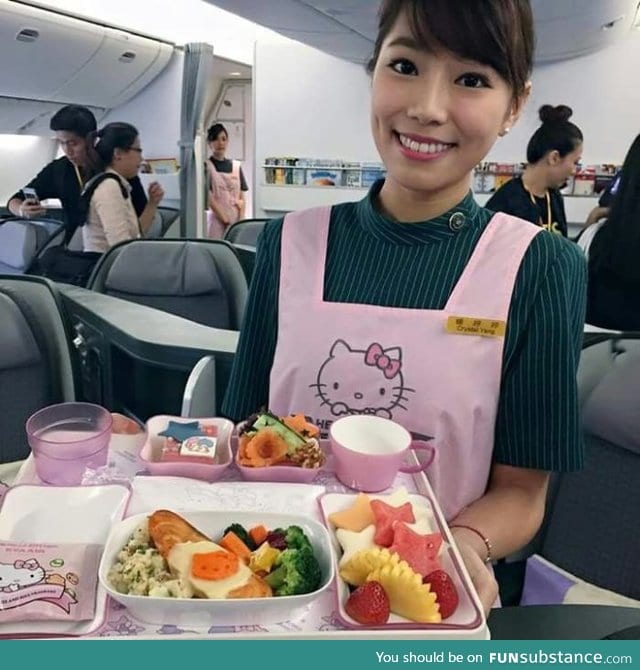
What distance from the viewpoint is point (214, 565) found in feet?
1.92

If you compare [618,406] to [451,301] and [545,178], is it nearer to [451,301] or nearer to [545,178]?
[451,301]

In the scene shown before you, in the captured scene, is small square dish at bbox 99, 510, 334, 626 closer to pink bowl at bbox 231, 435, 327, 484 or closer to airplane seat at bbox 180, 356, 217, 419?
pink bowl at bbox 231, 435, 327, 484

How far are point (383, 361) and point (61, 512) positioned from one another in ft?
1.32

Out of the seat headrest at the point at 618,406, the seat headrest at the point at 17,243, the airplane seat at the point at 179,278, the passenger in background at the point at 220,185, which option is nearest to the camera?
the seat headrest at the point at 618,406

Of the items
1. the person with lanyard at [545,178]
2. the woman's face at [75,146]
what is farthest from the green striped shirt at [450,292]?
the woman's face at [75,146]

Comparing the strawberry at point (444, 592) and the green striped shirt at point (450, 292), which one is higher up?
Answer: the green striped shirt at point (450, 292)

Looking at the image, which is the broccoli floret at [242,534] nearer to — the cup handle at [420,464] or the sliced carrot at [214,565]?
the sliced carrot at [214,565]

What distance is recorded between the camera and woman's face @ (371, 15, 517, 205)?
2.63ft

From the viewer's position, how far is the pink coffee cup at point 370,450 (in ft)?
2.47

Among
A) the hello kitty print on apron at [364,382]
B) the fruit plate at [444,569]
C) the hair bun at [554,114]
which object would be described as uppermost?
the hair bun at [554,114]

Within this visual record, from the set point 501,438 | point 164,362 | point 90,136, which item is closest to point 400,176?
point 501,438

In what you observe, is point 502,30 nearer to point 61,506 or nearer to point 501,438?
point 501,438
